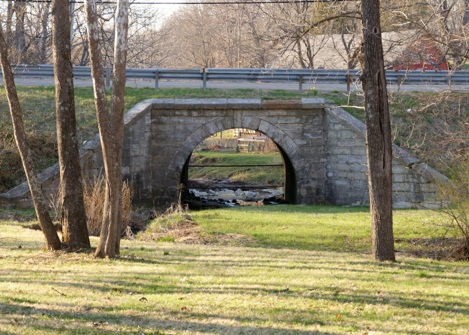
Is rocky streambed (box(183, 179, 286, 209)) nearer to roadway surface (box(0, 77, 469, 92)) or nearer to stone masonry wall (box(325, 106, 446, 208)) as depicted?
stone masonry wall (box(325, 106, 446, 208))

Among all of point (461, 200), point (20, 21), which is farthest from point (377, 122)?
point (20, 21)

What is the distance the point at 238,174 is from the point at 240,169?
448 millimetres

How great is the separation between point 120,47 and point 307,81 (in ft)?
51.1

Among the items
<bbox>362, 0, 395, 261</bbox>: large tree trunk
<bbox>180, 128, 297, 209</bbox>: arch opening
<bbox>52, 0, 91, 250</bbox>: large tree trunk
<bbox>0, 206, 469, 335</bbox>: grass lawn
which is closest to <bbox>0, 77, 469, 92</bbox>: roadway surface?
<bbox>180, 128, 297, 209</bbox>: arch opening

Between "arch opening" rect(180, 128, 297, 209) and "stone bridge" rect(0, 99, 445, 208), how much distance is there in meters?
0.78

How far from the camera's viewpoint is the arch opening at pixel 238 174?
83.2 feet

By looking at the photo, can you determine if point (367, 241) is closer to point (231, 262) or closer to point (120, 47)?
point (231, 262)

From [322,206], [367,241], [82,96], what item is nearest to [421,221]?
[367,241]

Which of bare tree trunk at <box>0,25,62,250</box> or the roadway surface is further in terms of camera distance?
the roadway surface

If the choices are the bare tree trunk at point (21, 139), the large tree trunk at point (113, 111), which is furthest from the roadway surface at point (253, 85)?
the large tree trunk at point (113, 111)

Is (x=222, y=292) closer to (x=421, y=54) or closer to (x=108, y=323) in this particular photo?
(x=108, y=323)

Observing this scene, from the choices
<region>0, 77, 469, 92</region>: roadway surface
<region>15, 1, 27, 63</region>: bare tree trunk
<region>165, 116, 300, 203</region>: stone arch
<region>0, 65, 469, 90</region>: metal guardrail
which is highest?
<region>15, 1, 27, 63</region>: bare tree trunk

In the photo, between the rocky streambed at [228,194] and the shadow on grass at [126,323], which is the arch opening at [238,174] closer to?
the rocky streambed at [228,194]

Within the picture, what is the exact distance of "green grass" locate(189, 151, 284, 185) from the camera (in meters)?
33.1
